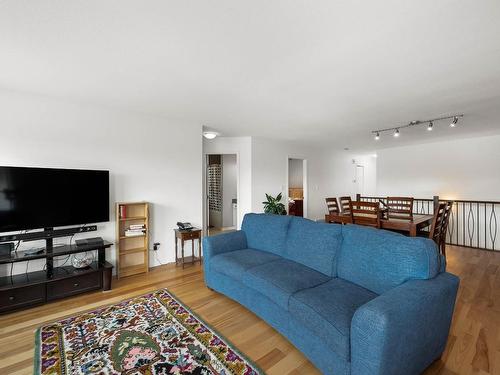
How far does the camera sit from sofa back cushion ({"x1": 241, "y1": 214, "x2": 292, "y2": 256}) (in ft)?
9.17

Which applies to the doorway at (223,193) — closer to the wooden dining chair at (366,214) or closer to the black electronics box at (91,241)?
the wooden dining chair at (366,214)

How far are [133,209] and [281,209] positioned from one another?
3078 millimetres

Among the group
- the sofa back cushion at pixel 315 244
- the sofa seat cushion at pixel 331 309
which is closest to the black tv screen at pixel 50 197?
the sofa back cushion at pixel 315 244

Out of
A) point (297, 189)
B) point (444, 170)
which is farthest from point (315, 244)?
point (444, 170)

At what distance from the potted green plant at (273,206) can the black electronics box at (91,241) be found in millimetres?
3277

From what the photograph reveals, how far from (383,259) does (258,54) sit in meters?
1.94

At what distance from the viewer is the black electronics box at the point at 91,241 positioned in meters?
3.01

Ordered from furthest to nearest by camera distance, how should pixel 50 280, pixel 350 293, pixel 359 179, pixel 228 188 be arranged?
1. pixel 359 179
2. pixel 228 188
3. pixel 50 280
4. pixel 350 293

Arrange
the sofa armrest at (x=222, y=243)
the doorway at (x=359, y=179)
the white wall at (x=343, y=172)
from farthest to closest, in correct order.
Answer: the doorway at (x=359, y=179)
the white wall at (x=343, y=172)
the sofa armrest at (x=222, y=243)

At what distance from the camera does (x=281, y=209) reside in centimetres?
544

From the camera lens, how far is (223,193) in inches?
272

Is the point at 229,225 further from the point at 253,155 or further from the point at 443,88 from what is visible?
the point at 443,88

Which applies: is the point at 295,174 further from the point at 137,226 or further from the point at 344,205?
the point at 137,226

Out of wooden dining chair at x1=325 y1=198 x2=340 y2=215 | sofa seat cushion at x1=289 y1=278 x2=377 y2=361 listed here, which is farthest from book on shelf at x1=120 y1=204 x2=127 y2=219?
wooden dining chair at x1=325 y1=198 x2=340 y2=215
